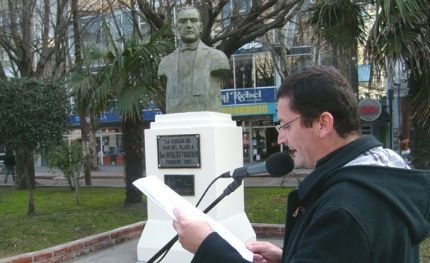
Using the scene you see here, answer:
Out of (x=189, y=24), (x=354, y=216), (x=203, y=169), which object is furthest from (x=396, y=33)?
(x=354, y=216)

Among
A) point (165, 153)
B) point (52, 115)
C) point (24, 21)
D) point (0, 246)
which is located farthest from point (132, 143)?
point (24, 21)

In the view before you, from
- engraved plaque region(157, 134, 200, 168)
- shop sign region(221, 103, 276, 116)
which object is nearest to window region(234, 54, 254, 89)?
shop sign region(221, 103, 276, 116)

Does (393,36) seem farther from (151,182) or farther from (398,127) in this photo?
(398,127)

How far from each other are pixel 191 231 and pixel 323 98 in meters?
0.68

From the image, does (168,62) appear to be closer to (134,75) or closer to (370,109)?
(134,75)

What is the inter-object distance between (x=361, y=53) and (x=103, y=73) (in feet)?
16.9

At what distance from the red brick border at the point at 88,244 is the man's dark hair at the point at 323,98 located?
5.39m

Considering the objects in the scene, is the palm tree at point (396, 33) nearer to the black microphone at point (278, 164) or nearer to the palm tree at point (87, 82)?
the palm tree at point (87, 82)

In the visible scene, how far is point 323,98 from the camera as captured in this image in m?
1.89

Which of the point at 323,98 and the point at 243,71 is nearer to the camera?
the point at 323,98

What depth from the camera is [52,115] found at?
459 inches

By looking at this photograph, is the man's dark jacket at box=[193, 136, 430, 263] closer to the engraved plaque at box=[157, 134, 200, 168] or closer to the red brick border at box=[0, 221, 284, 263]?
the engraved plaque at box=[157, 134, 200, 168]

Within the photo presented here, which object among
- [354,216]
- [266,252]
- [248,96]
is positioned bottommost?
[266,252]

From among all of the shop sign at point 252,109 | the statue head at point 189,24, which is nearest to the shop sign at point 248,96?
the shop sign at point 252,109
